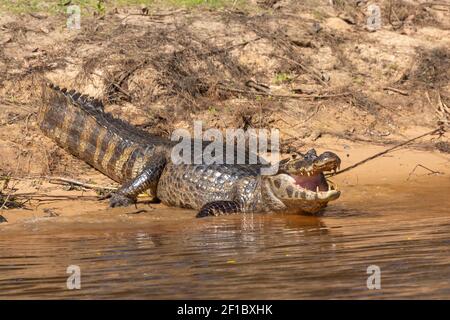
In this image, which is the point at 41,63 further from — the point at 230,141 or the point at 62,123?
the point at 230,141

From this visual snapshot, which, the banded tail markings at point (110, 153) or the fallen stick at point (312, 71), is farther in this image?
the fallen stick at point (312, 71)

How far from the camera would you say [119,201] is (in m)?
8.66

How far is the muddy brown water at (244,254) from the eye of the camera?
18.6 ft

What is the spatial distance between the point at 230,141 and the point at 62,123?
65.2 inches

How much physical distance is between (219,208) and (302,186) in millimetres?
722

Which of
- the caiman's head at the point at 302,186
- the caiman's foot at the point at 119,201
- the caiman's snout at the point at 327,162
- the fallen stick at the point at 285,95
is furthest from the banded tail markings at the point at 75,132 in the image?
the caiman's snout at the point at 327,162

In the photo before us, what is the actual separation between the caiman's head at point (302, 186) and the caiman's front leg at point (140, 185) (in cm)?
114

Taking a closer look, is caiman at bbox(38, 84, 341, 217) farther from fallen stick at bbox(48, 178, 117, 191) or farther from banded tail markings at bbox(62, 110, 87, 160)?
fallen stick at bbox(48, 178, 117, 191)

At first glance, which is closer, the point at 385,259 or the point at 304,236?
the point at 385,259

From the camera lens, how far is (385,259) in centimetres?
632

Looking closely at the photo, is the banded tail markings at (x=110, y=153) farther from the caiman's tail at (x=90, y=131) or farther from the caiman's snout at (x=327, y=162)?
the caiman's snout at (x=327, y=162)

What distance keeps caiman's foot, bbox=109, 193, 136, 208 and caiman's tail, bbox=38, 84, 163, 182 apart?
574 millimetres
